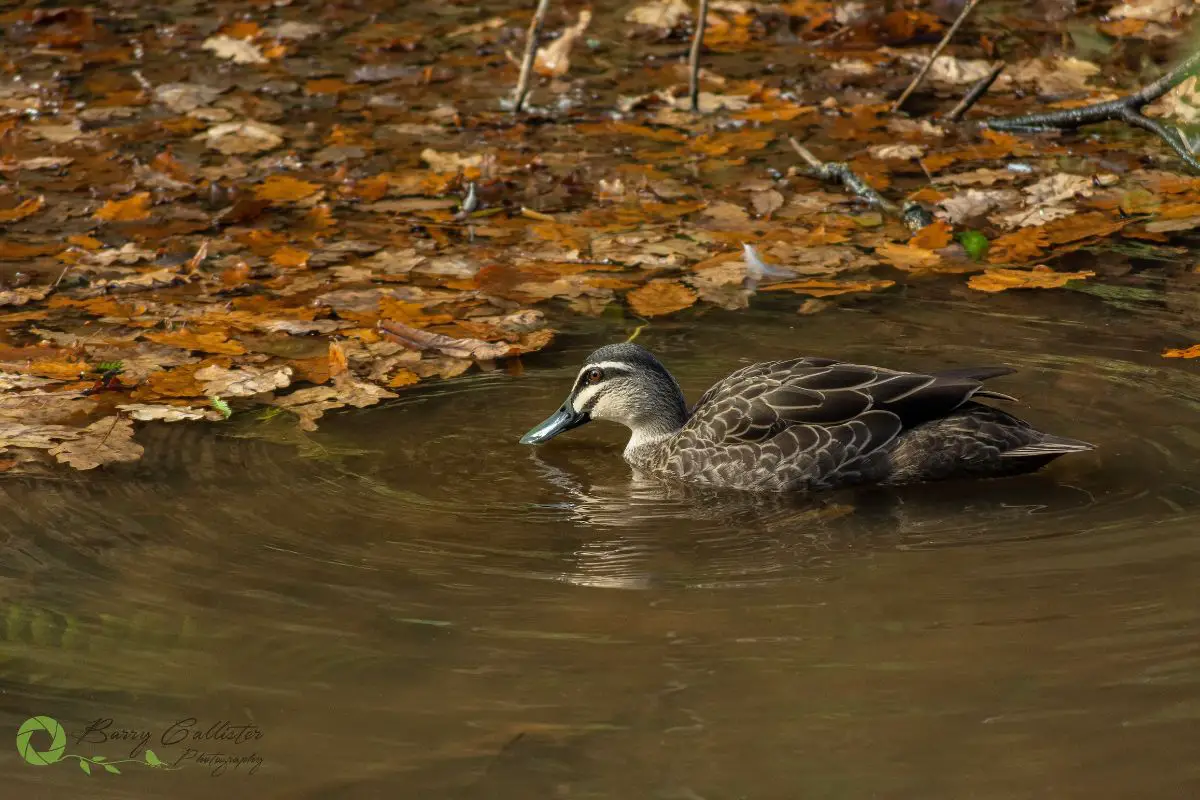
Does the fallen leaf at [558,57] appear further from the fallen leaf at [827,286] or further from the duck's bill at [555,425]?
the duck's bill at [555,425]

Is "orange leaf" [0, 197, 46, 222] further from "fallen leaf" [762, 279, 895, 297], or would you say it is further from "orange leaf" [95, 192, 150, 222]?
"fallen leaf" [762, 279, 895, 297]

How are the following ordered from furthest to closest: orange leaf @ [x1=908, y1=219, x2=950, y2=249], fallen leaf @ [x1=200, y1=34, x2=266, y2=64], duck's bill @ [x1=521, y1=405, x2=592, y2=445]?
fallen leaf @ [x1=200, y1=34, x2=266, y2=64] → orange leaf @ [x1=908, y1=219, x2=950, y2=249] → duck's bill @ [x1=521, y1=405, x2=592, y2=445]

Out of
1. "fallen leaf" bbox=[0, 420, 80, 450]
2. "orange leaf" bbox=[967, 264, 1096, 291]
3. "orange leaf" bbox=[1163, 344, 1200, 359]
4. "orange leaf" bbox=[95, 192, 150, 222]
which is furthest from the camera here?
"orange leaf" bbox=[95, 192, 150, 222]

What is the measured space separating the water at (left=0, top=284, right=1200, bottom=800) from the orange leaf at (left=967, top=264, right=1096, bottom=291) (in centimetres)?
82

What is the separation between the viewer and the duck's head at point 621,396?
21.4 feet

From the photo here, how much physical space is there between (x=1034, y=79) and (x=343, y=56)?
569cm

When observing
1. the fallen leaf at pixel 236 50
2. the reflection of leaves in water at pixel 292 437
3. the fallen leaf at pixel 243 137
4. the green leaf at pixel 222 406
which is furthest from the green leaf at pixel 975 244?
the fallen leaf at pixel 236 50

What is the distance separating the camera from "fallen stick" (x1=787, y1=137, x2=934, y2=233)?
8.66 m

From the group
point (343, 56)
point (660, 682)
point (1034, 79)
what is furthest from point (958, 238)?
point (343, 56)

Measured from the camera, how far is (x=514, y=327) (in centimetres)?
763

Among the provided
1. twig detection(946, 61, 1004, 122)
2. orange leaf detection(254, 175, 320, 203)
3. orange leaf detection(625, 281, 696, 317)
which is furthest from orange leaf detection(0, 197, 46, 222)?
twig detection(946, 61, 1004, 122)

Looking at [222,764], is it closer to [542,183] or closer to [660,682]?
[660,682]

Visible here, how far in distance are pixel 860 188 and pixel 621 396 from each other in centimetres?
325

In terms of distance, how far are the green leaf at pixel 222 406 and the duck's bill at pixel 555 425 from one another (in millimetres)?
1321
